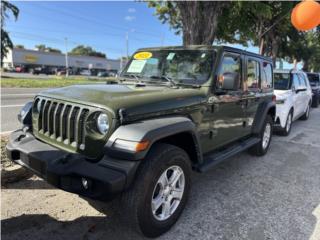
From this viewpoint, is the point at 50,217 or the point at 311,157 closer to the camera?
the point at 50,217

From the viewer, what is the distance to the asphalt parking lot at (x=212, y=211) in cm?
289

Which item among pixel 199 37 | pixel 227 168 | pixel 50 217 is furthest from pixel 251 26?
pixel 50 217

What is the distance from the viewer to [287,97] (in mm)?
7242

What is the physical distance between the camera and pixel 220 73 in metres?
3.71

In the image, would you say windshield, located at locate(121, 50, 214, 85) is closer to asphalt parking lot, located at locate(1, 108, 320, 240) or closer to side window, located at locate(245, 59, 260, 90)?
side window, located at locate(245, 59, 260, 90)

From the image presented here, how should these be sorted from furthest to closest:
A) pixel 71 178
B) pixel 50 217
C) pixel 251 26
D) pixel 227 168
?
pixel 251 26
pixel 227 168
pixel 50 217
pixel 71 178

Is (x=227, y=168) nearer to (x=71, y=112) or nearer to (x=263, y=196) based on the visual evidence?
(x=263, y=196)

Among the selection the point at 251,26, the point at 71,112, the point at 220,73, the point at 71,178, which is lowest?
the point at 71,178

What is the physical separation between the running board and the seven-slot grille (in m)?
1.47

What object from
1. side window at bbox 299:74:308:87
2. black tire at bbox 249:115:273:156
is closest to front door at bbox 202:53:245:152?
black tire at bbox 249:115:273:156

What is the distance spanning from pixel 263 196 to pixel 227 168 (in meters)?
1.07

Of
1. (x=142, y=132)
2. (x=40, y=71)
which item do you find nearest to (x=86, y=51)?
(x=40, y=71)

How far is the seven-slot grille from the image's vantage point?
2.70 m

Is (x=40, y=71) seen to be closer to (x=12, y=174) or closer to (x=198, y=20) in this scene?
(x=198, y=20)
